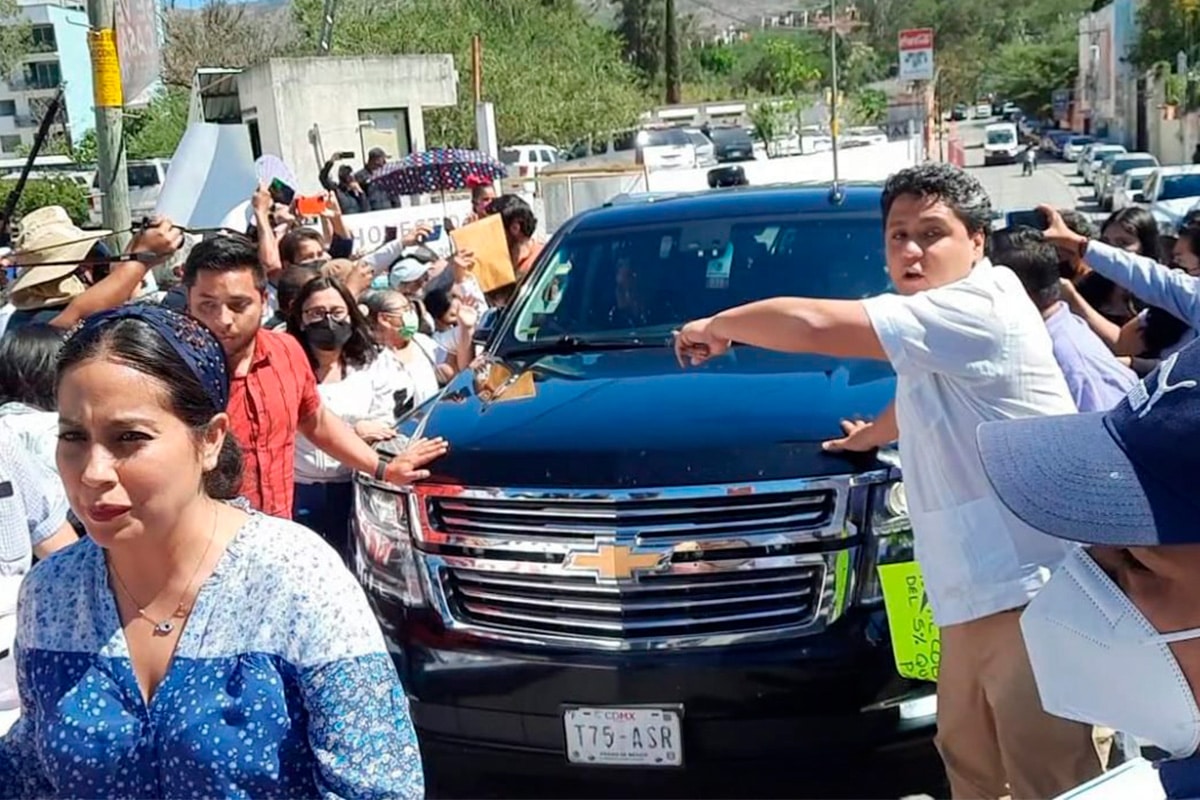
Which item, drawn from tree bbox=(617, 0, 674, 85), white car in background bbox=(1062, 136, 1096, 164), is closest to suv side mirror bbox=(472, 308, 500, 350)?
white car in background bbox=(1062, 136, 1096, 164)

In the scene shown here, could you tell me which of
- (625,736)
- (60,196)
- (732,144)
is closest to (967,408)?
(625,736)

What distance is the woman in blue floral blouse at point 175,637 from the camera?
1.98m

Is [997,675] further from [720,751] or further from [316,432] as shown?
[316,432]

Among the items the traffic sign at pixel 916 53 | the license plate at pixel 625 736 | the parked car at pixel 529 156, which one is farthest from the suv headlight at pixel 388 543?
the parked car at pixel 529 156

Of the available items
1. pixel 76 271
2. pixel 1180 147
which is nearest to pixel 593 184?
pixel 76 271

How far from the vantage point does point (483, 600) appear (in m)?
3.77

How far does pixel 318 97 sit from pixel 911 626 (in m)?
25.3

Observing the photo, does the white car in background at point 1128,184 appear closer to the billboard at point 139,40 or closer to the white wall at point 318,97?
the white wall at point 318,97

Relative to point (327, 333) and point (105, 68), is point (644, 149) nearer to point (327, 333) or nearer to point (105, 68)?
point (105, 68)

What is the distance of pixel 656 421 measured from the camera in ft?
12.5

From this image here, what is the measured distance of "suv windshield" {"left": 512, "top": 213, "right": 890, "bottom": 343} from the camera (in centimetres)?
488

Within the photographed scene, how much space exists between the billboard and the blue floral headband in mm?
5668

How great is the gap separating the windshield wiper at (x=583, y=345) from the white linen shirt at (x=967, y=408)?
174cm

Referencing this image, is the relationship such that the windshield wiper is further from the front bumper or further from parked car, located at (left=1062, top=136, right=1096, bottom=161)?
parked car, located at (left=1062, top=136, right=1096, bottom=161)
